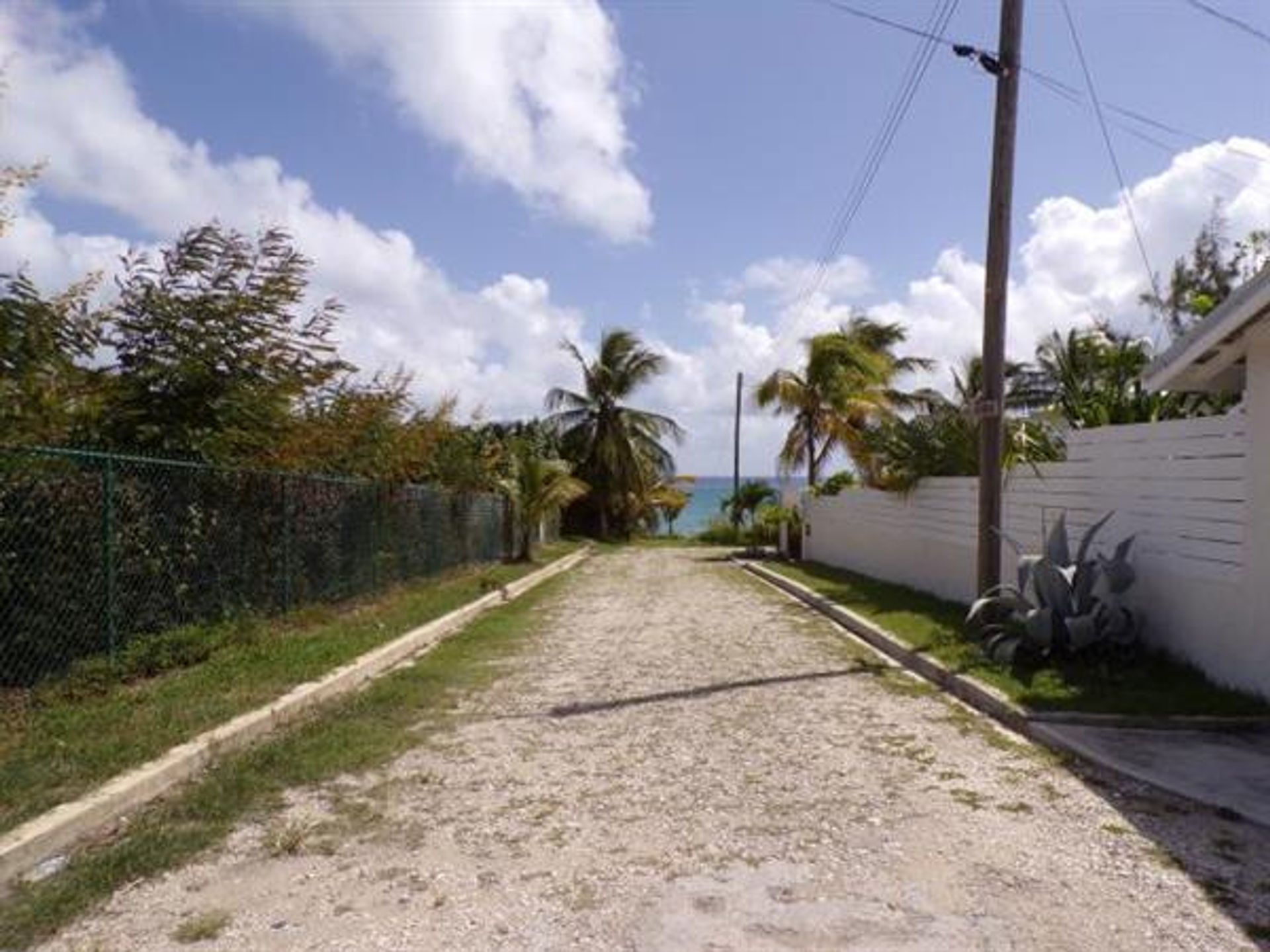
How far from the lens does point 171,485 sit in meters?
10.2

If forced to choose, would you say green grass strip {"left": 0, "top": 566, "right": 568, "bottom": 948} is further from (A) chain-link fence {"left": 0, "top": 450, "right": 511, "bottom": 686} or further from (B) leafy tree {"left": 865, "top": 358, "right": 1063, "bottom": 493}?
(B) leafy tree {"left": 865, "top": 358, "right": 1063, "bottom": 493}

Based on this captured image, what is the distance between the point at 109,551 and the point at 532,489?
2053cm

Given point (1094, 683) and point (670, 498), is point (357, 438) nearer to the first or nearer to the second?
point (1094, 683)

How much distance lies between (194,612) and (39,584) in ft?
8.91

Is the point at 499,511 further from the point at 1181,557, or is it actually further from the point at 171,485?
the point at 1181,557

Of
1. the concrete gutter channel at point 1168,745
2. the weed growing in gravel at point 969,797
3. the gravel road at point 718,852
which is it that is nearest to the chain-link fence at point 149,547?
the gravel road at point 718,852

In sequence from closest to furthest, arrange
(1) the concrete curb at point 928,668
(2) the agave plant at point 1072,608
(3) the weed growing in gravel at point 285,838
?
(3) the weed growing in gravel at point 285,838, (1) the concrete curb at point 928,668, (2) the agave plant at point 1072,608

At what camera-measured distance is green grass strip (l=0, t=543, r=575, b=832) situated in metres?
6.21

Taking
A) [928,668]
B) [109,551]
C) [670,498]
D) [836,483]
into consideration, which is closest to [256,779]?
[109,551]

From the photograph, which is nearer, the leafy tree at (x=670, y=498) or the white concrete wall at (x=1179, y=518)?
the white concrete wall at (x=1179, y=518)

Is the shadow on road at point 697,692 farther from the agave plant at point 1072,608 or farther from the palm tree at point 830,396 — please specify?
the palm tree at point 830,396

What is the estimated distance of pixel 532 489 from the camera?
29.4 metres

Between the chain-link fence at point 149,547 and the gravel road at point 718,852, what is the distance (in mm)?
2972

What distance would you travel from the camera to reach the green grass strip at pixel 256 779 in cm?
477
